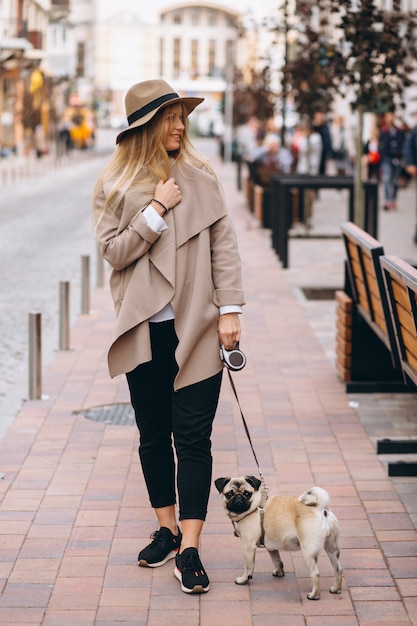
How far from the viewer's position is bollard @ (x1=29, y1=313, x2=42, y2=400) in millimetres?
7664

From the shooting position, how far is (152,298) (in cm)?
454

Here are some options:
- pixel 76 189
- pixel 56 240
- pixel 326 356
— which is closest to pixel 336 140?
pixel 76 189

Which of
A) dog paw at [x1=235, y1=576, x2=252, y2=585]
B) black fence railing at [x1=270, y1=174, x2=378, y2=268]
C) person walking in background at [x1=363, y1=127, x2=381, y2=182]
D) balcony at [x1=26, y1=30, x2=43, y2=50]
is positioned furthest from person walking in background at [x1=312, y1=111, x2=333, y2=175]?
balcony at [x1=26, y1=30, x2=43, y2=50]

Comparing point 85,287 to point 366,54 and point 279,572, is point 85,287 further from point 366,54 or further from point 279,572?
point 279,572

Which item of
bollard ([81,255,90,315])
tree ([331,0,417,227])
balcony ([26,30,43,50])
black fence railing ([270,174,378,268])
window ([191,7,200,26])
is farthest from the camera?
window ([191,7,200,26])

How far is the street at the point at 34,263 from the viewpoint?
922 cm

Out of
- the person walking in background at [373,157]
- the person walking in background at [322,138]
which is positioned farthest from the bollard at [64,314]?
the person walking in background at [373,157]

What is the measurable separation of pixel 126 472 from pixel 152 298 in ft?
5.75

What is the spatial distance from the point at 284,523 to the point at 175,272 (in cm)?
101

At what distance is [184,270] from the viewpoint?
4543 millimetres

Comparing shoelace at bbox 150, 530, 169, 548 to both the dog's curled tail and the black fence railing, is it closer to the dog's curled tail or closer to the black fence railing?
the dog's curled tail

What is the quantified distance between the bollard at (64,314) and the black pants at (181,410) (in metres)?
4.49

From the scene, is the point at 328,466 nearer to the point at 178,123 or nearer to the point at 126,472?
the point at 126,472

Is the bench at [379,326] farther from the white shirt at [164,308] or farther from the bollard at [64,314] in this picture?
the bollard at [64,314]
